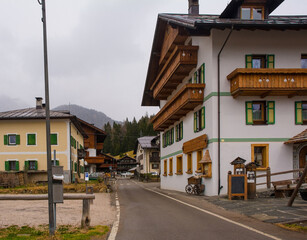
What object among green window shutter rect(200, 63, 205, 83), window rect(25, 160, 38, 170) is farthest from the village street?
window rect(25, 160, 38, 170)

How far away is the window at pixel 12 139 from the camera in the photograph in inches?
1467

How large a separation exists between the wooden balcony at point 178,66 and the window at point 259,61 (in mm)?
3788

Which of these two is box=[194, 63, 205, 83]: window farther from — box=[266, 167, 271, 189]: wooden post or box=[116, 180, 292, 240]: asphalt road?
box=[116, 180, 292, 240]: asphalt road

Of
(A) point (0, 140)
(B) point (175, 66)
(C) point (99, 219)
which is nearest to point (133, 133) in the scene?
(A) point (0, 140)

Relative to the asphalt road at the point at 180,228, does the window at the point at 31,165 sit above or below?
below

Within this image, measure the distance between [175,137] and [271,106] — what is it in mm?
12609

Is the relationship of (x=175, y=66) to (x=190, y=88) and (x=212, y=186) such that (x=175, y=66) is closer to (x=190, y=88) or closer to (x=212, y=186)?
(x=190, y=88)

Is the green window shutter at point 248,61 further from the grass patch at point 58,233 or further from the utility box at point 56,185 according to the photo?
the utility box at point 56,185

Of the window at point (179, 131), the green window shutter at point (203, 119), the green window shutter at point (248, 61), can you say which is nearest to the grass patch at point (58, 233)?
the green window shutter at point (203, 119)

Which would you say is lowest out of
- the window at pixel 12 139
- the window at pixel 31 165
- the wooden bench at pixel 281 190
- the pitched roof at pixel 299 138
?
the window at pixel 31 165

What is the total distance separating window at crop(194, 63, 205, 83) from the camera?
74.9ft

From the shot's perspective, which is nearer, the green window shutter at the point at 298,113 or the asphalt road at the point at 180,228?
the asphalt road at the point at 180,228

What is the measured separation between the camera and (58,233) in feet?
29.2

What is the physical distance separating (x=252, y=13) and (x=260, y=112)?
5.82m
